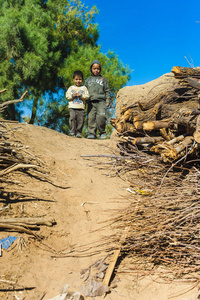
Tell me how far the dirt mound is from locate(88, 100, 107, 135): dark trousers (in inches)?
64.0

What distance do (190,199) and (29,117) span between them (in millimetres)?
9450

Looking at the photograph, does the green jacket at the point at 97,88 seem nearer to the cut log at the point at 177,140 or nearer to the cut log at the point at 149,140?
the cut log at the point at 149,140

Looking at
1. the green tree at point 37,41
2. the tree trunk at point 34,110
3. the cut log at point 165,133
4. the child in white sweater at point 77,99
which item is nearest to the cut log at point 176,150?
the cut log at point 165,133

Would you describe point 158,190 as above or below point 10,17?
below

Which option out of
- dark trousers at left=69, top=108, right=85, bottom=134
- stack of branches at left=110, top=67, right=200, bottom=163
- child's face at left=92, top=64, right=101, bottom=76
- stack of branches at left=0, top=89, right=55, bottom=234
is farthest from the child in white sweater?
stack of branches at left=0, top=89, right=55, bottom=234

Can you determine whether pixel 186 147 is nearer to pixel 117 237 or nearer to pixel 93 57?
pixel 117 237

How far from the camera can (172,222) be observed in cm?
275

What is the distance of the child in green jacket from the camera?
22.2 feet

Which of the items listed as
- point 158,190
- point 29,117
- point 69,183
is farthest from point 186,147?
point 29,117

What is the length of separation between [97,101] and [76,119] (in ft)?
2.37

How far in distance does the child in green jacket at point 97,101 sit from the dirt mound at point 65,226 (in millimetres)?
1639

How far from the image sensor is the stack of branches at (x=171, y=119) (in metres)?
3.45

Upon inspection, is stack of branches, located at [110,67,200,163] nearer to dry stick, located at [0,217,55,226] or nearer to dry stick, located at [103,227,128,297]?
dry stick, located at [103,227,128,297]

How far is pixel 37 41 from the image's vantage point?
10008mm
